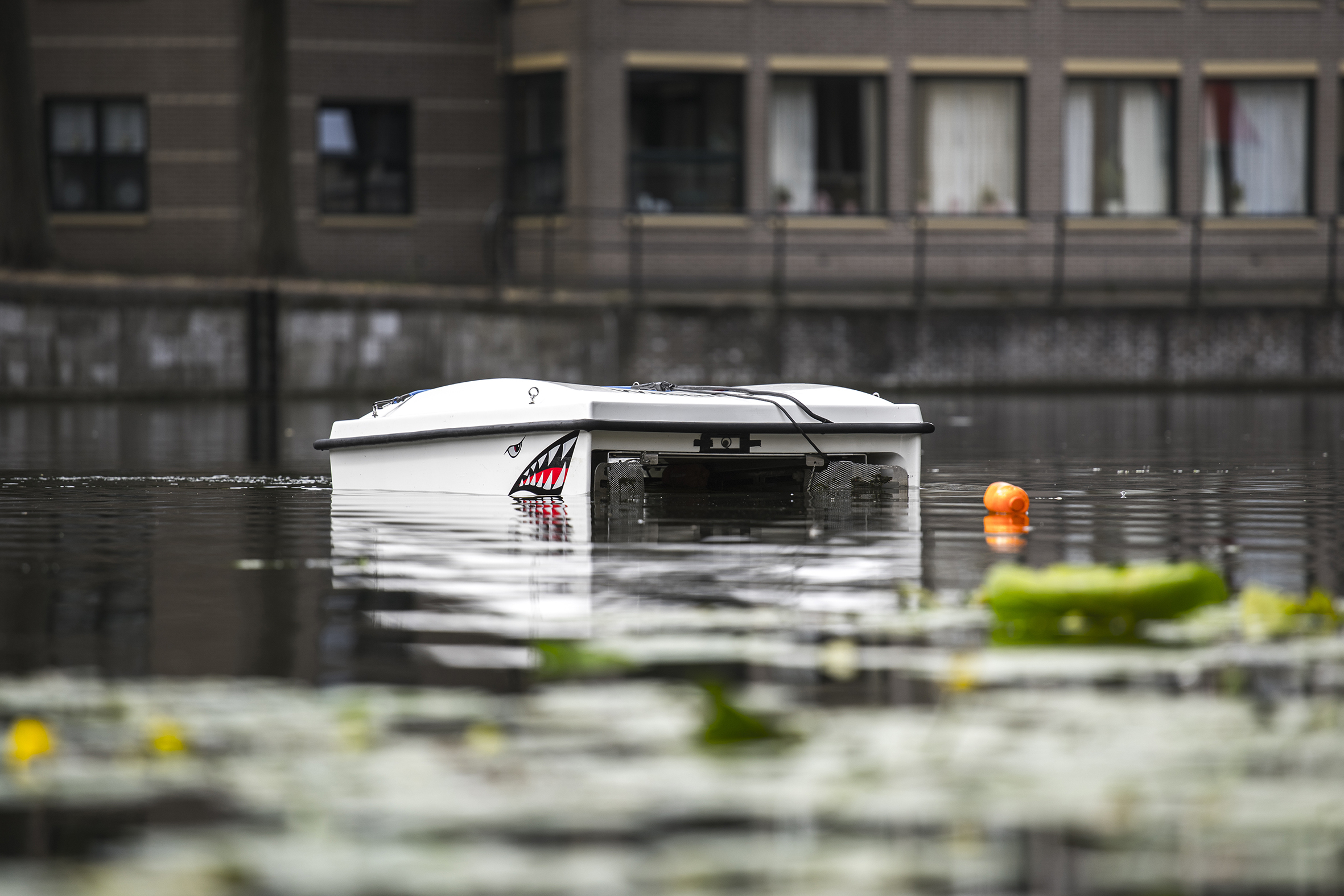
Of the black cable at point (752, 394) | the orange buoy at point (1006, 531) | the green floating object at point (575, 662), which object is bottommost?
the green floating object at point (575, 662)

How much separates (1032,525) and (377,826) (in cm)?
639

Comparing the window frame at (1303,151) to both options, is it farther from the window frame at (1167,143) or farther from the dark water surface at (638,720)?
the dark water surface at (638,720)

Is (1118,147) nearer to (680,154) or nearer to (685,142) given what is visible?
(685,142)

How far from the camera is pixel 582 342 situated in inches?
1126

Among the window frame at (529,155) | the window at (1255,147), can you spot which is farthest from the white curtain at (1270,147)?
the window frame at (529,155)

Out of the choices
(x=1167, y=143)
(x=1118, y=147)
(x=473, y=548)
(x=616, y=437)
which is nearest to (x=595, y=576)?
(x=473, y=548)

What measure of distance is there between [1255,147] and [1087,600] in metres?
29.3

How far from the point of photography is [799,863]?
331cm

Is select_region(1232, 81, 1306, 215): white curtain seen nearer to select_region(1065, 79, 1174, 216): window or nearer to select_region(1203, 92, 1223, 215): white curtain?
select_region(1203, 92, 1223, 215): white curtain

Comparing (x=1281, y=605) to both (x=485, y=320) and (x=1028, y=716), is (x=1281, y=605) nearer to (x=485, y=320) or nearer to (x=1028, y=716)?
(x=1028, y=716)

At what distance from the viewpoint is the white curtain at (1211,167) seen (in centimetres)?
3338

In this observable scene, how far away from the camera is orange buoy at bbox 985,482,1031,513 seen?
10039mm

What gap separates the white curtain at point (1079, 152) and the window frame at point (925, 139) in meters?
0.75

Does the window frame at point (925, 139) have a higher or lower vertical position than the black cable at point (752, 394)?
higher
